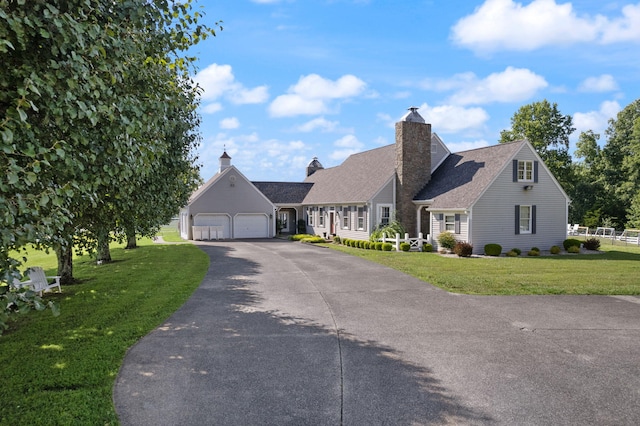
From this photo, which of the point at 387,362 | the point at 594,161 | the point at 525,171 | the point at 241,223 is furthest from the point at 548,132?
the point at 387,362

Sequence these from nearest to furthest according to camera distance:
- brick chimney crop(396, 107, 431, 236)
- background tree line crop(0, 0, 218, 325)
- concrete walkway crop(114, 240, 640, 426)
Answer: background tree line crop(0, 0, 218, 325), concrete walkway crop(114, 240, 640, 426), brick chimney crop(396, 107, 431, 236)

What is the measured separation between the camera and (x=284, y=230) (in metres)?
43.0

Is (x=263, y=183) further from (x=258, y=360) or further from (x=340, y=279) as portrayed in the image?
(x=258, y=360)

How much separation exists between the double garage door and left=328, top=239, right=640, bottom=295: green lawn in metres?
16.7

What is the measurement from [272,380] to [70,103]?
4649 millimetres

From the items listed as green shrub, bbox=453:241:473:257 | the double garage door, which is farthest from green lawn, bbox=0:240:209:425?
the double garage door

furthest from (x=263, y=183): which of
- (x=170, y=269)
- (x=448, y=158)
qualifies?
(x=170, y=269)

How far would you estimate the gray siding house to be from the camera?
24.6m

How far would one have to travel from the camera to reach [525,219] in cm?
2559

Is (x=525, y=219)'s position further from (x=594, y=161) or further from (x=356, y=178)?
(x=594, y=161)

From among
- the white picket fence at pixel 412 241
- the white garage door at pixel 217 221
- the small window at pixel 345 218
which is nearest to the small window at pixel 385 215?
the white picket fence at pixel 412 241

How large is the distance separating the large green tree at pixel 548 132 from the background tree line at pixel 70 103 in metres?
45.3

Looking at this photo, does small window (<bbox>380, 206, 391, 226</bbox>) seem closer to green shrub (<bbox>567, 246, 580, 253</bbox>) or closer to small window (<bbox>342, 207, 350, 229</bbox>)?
small window (<bbox>342, 207, 350, 229</bbox>)

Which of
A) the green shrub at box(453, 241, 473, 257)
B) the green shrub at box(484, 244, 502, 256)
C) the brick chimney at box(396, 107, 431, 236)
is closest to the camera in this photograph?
the green shrub at box(453, 241, 473, 257)
